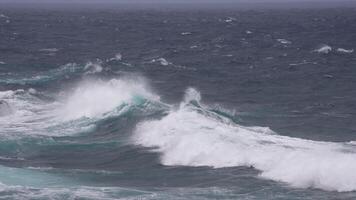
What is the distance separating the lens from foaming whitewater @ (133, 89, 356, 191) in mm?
25391

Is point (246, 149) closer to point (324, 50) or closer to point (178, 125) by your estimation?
point (178, 125)

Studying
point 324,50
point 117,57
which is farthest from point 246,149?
point 324,50

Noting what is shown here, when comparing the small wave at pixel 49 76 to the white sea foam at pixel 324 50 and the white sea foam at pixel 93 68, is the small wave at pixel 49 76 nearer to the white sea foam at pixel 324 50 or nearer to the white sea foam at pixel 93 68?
the white sea foam at pixel 93 68

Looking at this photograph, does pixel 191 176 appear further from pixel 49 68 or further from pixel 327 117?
pixel 49 68

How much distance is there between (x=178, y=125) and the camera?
1335 inches

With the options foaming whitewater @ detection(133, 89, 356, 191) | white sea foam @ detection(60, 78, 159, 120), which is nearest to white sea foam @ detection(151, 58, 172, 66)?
white sea foam @ detection(60, 78, 159, 120)

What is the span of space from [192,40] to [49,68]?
3331 cm

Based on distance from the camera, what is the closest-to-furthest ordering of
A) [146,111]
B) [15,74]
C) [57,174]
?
1. [57,174]
2. [146,111]
3. [15,74]

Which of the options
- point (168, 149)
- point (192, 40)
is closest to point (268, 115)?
point (168, 149)

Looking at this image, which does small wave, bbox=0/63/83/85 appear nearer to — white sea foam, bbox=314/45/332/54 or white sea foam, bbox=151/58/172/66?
white sea foam, bbox=151/58/172/66

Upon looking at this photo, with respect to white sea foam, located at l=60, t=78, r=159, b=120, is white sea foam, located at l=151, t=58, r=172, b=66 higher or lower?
higher

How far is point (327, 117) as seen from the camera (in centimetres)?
3859

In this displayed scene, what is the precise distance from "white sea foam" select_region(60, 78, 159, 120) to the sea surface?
12 cm

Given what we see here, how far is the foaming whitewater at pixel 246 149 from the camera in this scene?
2539 cm
